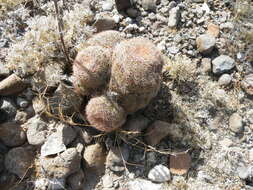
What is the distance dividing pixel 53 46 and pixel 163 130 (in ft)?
6.40

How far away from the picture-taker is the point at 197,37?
4.27 m

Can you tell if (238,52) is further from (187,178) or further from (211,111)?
(187,178)

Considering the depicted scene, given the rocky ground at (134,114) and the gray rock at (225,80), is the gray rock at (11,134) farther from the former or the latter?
the gray rock at (225,80)

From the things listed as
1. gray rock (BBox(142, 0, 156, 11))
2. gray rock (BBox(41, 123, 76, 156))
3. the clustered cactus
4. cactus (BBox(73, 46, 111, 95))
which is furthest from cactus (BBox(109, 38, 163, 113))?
gray rock (BBox(142, 0, 156, 11))

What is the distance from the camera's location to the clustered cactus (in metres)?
3.14

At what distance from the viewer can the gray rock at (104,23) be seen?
4161mm

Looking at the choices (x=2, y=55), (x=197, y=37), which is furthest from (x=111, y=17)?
(x=2, y=55)

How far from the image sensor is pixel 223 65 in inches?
160

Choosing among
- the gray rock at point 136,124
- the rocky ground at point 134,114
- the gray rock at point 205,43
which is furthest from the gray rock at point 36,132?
the gray rock at point 205,43

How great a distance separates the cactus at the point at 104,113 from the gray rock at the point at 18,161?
1.06m

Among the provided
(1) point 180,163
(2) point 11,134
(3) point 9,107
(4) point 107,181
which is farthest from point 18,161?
(1) point 180,163

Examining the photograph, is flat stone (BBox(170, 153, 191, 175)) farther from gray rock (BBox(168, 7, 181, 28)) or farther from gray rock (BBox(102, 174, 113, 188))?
gray rock (BBox(168, 7, 181, 28))

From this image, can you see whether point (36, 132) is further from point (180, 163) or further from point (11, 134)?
point (180, 163)

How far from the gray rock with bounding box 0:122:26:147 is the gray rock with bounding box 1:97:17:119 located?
145mm
